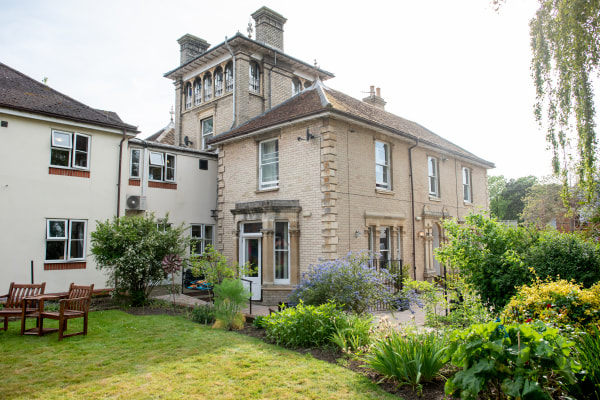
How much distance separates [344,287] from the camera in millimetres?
9617

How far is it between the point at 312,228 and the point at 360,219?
193cm

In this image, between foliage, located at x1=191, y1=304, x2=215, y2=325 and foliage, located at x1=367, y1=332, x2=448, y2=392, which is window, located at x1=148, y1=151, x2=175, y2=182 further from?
foliage, located at x1=367, y1=332, x2=448, y2=392

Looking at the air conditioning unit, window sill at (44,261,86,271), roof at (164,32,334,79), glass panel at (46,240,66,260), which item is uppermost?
roof at (164,32,334,79)

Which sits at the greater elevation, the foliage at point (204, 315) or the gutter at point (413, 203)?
the gutter at point (413, 203)

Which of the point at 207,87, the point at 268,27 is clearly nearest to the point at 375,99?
the point at 268,27

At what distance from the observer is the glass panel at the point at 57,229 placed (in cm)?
1393

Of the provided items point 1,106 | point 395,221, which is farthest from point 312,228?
point 1,106

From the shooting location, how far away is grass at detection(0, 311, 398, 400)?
5375 millimetres

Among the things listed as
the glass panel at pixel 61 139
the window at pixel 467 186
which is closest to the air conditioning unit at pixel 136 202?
the glass panel at pixel 61 139

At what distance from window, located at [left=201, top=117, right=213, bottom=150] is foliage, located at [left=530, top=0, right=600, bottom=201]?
670 inches

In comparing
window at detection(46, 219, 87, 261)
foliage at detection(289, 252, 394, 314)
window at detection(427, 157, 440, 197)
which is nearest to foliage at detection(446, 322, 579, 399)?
foliage at detection(289, 252, 394, 314)

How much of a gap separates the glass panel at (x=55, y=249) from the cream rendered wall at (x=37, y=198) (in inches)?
8.3

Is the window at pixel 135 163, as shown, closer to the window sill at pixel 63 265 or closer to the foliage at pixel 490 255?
the window sill at pixel 63 265

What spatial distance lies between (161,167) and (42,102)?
497 centimetres
